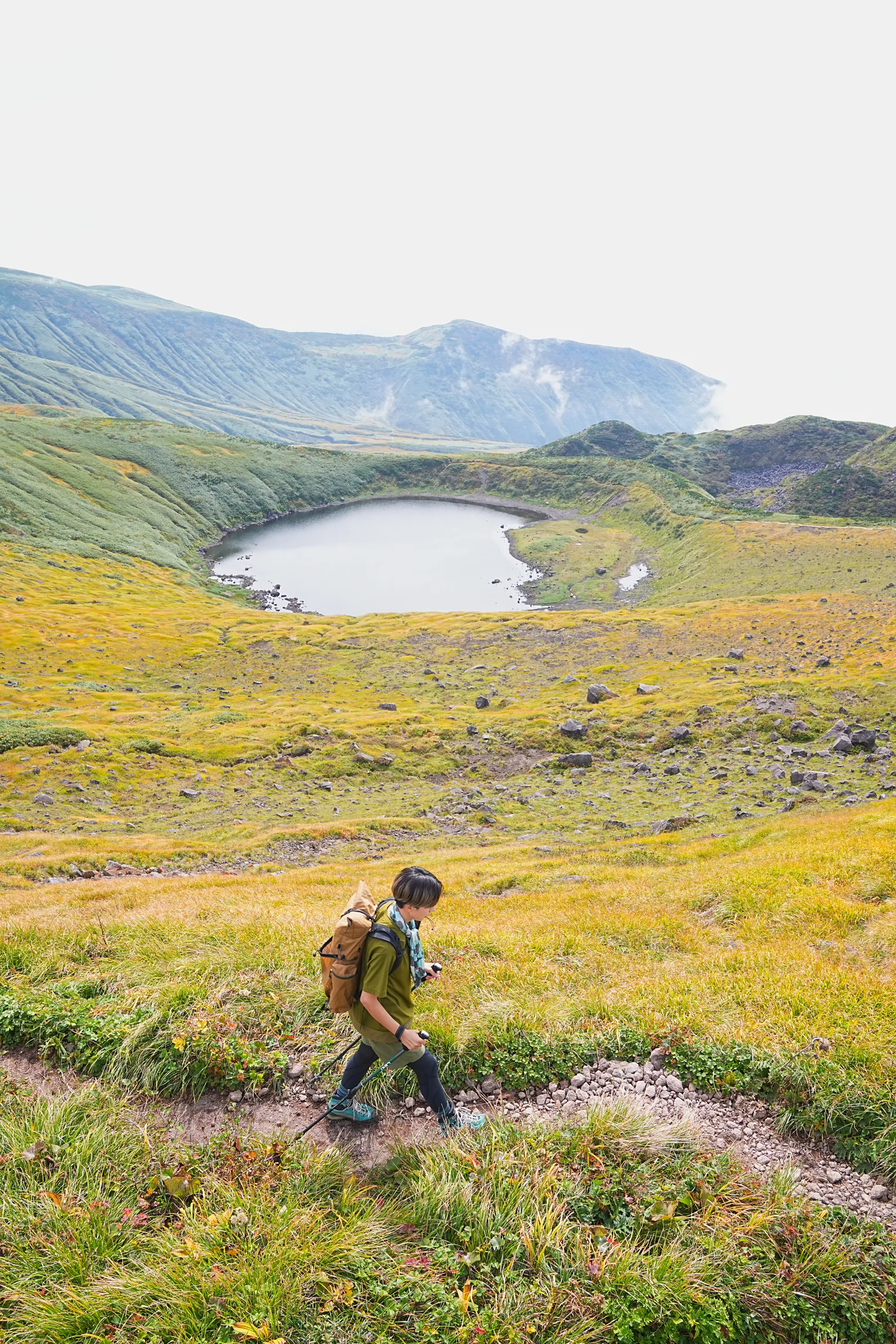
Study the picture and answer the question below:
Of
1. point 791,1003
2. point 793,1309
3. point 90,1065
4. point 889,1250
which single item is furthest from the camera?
point 791,1003

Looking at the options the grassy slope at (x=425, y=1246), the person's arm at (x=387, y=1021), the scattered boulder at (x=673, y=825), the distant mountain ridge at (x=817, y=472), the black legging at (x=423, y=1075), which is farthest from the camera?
the distant mountain ridge at (x=817, y=472)

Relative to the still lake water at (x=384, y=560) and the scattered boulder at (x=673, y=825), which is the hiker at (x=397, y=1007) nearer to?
the scattered boulder at (x=673, y=825)

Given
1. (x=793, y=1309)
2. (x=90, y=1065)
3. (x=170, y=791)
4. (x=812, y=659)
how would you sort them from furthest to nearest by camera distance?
(x=812, y=659) → (x=170, y=791) → (x=90, y=1065) → (x=793, y=1309)

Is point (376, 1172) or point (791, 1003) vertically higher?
point (791, 1003)

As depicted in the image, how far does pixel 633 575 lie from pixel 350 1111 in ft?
393

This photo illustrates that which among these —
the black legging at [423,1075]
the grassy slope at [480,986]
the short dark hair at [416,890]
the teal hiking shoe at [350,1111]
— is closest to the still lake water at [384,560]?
the grassy slope at [480,986]

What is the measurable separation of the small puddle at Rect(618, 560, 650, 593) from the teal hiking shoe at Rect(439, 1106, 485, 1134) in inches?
4225

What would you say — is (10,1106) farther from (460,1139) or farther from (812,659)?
(812,659)

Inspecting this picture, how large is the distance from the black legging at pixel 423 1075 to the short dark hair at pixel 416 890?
5.89 feet

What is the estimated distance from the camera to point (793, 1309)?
532 cm

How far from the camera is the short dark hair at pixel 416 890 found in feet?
21.0

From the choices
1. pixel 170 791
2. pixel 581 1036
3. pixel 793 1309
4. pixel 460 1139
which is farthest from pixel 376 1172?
pixel 170 791

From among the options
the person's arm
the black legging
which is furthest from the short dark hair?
the black legging

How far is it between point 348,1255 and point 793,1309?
3.71m
